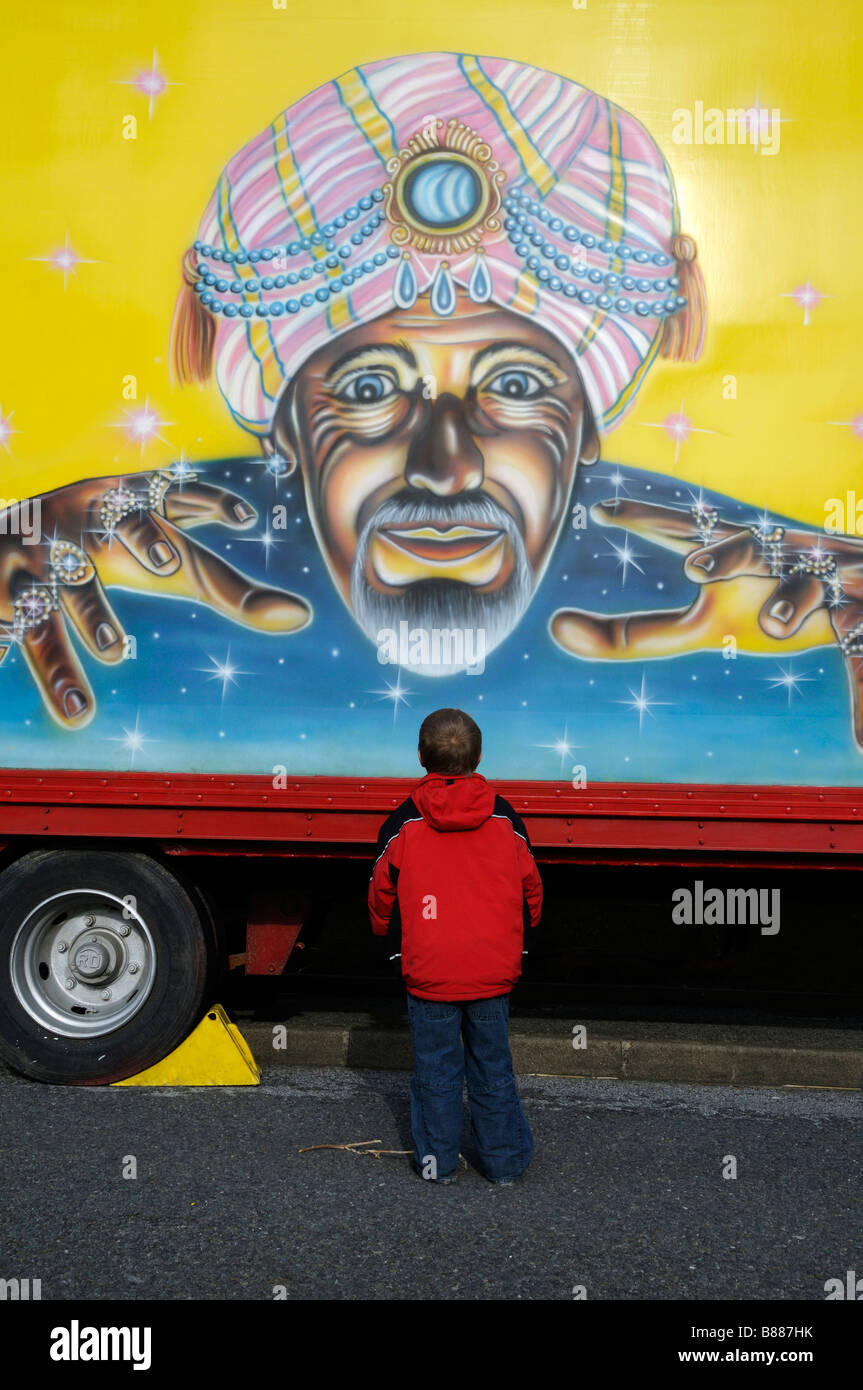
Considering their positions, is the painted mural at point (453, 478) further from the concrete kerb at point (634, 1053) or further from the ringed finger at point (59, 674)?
the concrete kerb at point (634, 1053)

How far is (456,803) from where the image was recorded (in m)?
4.52

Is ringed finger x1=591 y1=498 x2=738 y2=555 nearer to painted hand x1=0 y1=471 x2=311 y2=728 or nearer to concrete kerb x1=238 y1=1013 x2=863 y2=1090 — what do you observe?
painted hand x1=0 y1=471 x2=311 y2=728

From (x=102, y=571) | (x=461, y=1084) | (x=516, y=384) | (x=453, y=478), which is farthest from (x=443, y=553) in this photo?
(x=461, y=1084)

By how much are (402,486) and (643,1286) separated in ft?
10.2

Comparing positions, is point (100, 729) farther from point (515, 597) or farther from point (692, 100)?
point (692, 100)

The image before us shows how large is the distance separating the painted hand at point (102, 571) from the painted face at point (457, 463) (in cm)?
44

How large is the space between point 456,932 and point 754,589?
1956 millimetres

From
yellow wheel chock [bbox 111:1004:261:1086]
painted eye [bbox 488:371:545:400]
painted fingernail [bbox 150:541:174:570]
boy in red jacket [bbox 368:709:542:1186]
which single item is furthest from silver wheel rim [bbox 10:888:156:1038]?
painted eye [bbox 488:371:545:400]

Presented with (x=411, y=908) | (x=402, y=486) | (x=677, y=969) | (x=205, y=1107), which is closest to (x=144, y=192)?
(x=402, y=486)

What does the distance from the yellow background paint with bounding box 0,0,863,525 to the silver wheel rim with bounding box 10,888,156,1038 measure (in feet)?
5.93

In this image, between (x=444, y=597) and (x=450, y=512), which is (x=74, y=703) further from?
(x=450, y=512)

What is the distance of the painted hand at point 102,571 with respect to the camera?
5.58 meters

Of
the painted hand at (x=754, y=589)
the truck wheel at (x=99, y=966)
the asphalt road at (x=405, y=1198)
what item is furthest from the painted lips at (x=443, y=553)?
the asphalt road at (x=405, y=1198)

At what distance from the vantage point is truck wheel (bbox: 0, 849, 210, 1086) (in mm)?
5746
